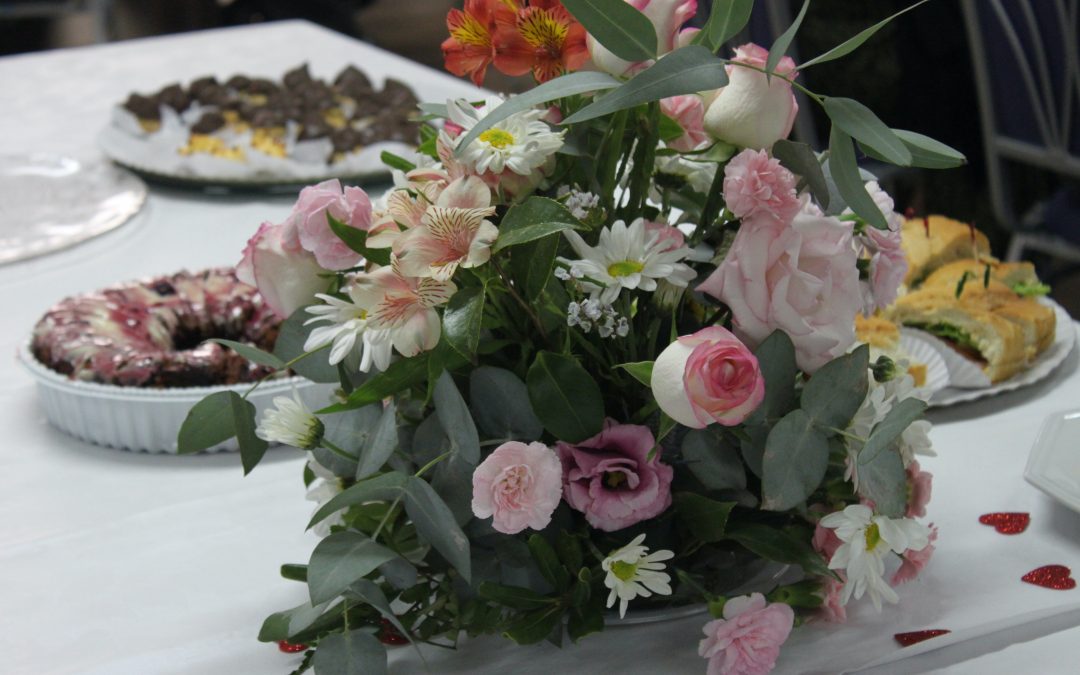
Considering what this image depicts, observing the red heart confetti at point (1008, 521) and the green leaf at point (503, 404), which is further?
the red heart confetti at point (1008, 521)

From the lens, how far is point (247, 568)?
2.47 ft

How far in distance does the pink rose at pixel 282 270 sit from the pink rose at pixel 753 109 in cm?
21

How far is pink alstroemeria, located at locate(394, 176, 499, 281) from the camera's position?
21.7 inches

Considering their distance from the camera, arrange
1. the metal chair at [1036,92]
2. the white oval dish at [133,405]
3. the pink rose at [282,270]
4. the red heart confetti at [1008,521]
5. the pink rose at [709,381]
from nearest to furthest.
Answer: the pink rose at [709,381] → the pink rose at [282,270] → the red heart confetti at [1008,521] → the white oval dish at [133,405] → the metal chair at [1036,92]

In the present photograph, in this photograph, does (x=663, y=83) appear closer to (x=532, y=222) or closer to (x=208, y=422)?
(x=532, y=222)

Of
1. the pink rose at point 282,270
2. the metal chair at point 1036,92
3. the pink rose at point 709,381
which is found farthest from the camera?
the metal chair at point 1036,92

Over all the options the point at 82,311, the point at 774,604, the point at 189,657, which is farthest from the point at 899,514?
the point at 82,311

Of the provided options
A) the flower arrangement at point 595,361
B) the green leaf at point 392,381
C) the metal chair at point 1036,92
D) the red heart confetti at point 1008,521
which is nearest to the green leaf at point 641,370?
the flower arrangement at point 595,361

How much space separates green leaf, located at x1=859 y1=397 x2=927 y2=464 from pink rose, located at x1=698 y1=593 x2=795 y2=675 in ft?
0.29

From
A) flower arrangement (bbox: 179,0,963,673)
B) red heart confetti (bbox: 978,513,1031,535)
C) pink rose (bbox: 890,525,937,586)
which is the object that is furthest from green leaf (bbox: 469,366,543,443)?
red heart confetti (bbox: 978,513,1031,535)

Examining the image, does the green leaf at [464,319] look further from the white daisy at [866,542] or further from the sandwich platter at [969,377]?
the sandwich platter at [969,377]

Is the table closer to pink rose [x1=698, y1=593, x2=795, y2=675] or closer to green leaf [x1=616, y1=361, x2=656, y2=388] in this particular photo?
pink rose [x1=698, y1=593, x2=795, y2=675]

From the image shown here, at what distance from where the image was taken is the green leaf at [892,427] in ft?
1.83

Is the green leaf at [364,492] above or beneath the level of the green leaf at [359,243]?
beneath
